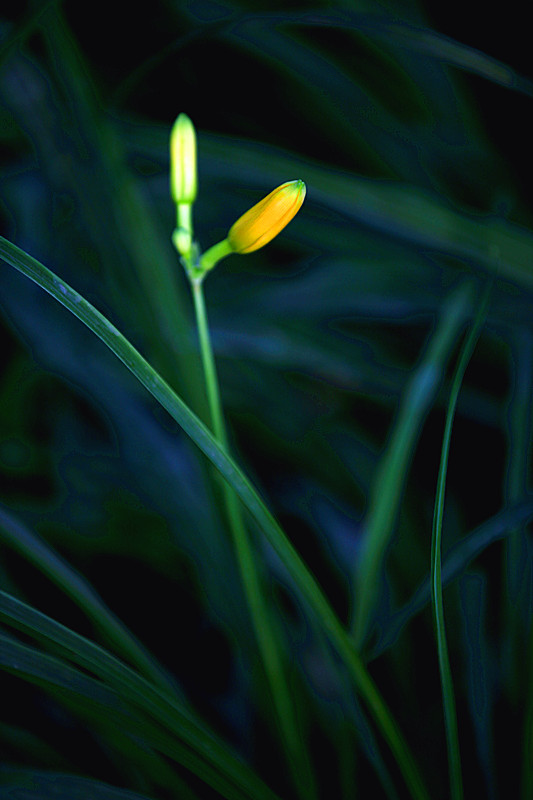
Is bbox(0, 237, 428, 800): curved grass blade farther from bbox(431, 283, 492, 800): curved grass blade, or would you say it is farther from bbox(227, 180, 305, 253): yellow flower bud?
bbox(227, 180, 305, 253): yellow flower bud

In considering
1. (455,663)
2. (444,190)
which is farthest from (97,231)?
(455,663)

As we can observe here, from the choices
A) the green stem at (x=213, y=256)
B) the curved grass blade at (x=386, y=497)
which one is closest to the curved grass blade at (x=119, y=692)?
the curved grass blade at (x=386, y=497)

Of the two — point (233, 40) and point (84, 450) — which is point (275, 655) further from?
point (233, 40)

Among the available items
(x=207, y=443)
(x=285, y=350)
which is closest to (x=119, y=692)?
(x=207, y=443)

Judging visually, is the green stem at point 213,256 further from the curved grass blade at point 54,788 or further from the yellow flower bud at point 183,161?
the curved grass blade at point 54,788

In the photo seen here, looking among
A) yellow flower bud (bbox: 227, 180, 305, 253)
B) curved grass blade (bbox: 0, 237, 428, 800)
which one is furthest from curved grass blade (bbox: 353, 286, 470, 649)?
yellow flower bud (bbox: 227, 180, 305, 253)

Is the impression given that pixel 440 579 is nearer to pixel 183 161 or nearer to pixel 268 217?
pixel 268 217
